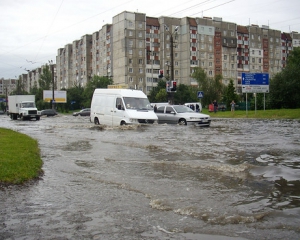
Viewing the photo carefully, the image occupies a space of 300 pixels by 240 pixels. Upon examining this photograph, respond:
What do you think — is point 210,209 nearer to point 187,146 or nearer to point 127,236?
point 127,236

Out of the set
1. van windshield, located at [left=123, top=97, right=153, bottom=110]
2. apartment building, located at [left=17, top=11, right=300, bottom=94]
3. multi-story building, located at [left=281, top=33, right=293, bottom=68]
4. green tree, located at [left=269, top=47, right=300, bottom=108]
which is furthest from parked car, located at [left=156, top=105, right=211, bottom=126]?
multi-story building, located at [left=281, top=33, right=293, bottom=68]

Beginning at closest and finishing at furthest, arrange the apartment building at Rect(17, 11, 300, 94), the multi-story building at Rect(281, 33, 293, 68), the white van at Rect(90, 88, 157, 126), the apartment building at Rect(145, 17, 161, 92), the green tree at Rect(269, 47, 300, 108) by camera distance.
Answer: the white van at Rect(90, 88, 157, 126) → the green tree at Rect(269, 47, 300, 108) → the apartment building at Rect(17, 11, 300, 94) → the apartment building at Rect(145, 17, 161, 92) → the multi-story building at Rect(281, 33, 293, 68)

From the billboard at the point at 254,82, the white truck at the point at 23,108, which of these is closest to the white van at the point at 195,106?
the billboard at the point at 254,82

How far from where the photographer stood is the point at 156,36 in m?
91.4

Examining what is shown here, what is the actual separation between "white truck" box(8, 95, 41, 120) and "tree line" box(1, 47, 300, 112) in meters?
15.2

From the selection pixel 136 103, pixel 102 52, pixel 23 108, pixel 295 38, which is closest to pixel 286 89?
pixel 136 103

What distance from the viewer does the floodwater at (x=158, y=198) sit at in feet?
14.7

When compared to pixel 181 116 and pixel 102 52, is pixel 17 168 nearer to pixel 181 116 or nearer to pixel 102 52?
pixel 181 116

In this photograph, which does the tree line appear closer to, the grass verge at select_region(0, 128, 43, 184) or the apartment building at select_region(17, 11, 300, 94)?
the apartment building at select_region(17, 11, 300, 94)

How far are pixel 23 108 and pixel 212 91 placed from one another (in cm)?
3673

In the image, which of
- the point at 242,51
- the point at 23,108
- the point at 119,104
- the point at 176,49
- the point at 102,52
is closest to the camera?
the point at 119,104

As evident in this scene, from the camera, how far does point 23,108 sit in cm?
4197

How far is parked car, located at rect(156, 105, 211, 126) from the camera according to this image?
22406 millimetres

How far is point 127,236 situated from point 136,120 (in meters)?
15.8
